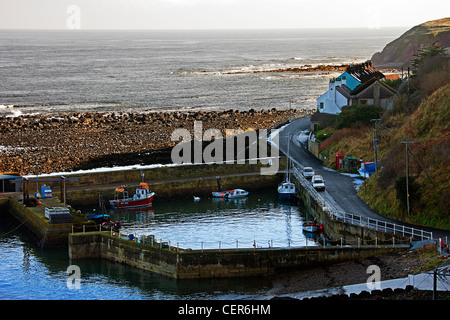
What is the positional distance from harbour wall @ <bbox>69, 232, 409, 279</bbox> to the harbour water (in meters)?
0.54

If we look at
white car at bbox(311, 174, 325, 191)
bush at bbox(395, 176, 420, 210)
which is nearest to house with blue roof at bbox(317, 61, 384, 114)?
white car at bbox(311, 174, 325, 191)

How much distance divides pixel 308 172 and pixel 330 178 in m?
2.38

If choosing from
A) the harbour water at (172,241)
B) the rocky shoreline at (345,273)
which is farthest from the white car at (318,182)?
the rocky shoreline at (345,273)

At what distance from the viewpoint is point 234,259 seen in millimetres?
40844

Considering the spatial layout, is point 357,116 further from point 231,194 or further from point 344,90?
point 231,194

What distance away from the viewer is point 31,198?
178 ft

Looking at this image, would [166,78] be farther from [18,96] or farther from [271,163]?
[271,163]

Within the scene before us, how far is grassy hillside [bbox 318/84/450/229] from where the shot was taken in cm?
4553

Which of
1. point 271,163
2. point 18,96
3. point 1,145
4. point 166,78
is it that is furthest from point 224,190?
point 166,78

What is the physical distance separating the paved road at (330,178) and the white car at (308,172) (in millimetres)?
760

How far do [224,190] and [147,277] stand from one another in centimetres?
2187

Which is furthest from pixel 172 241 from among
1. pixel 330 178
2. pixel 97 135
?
pixel 97 135

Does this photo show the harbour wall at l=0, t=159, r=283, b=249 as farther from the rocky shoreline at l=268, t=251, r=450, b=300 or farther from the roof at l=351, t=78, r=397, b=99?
the roof at l=351, t=78, r=397, b=99

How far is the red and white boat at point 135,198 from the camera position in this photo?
2261 inches
